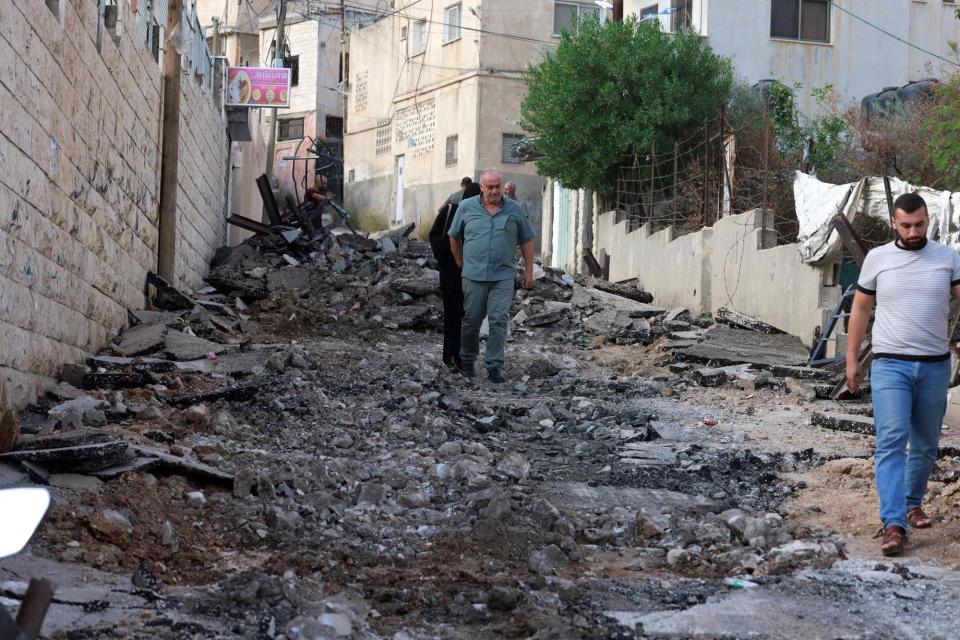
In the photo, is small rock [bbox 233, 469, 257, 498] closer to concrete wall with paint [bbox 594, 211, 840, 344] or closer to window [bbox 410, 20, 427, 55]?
concrete wall with paint [bbox 594, 211, 840, 344]

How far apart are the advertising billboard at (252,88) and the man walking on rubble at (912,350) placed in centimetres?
1917

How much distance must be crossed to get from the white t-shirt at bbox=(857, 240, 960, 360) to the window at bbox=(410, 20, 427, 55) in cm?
3060

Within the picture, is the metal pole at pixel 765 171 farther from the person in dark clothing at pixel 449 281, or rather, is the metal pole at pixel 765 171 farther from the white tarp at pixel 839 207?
the person in dark clothing at pixel 449 281

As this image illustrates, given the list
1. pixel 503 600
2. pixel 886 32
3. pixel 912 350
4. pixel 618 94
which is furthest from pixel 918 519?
pixel 886 32

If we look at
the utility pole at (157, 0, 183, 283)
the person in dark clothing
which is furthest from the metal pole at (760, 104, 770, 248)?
the utility pole at (157, 0, 183, 283)

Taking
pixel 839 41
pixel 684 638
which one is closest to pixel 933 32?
pixel 839 41

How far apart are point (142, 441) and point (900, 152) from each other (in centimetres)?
1687

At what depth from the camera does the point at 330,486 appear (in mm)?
5492

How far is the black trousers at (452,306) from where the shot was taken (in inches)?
412

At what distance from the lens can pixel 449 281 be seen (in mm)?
10477

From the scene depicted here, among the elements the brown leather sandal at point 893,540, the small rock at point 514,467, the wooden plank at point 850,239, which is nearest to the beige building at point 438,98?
the wooden plank at point 850,239

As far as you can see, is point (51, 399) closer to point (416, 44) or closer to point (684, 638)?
point (684, 638)

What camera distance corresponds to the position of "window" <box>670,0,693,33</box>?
24484 millimetres

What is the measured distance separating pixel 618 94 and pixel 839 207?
9.42m
